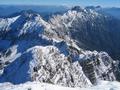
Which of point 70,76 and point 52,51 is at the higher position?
point 52,51

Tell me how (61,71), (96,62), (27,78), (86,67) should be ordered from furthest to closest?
1. (96,62)
2. (86,67)
3. (61,71)
4. (27,78)

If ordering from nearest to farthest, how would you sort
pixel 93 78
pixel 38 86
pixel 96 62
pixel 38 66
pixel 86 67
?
pixel 38 86
pixel 38 66
pixel 93 78
pixel 86 67
pixel 96 62

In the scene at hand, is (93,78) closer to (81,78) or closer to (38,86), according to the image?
(81,78)

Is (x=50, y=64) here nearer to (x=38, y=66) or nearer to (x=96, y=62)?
(x=38, y=66)

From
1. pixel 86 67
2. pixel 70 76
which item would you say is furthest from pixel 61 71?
pixel 86 67

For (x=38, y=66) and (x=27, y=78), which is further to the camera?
(x=38, y=66)

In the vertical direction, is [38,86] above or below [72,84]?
above

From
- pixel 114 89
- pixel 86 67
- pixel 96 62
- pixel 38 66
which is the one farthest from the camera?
pixel 96 62

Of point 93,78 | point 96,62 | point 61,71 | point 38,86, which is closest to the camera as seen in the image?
point 38,86

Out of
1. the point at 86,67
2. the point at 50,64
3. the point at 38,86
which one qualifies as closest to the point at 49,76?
the point at 50,64
